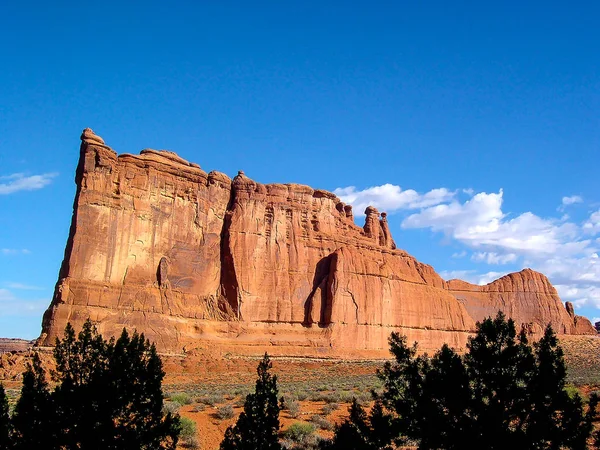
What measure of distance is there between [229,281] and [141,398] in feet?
171

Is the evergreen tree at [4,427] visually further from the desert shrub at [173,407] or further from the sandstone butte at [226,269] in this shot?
the sandstone butte at [226,269]

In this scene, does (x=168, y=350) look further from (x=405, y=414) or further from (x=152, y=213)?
(x=405, y=414)

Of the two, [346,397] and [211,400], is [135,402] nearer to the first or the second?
[211,400]

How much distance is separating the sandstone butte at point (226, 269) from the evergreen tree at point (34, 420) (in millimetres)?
38250

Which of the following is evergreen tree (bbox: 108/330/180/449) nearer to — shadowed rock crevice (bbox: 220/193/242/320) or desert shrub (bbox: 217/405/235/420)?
desert shrub (bbox: 217/405/235/420)

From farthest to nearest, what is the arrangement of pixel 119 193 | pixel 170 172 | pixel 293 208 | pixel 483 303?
pixel 483 303
pixel 293 208
pixel 170 172
pixel 119 193

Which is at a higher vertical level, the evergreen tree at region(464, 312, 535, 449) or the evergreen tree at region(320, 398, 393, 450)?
the evergreen tree at region(464, 312, 535, 449)

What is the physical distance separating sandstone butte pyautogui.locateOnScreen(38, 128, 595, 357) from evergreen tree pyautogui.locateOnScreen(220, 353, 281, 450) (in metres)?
40.3

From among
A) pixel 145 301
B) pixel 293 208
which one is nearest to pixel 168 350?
pixel 145 301

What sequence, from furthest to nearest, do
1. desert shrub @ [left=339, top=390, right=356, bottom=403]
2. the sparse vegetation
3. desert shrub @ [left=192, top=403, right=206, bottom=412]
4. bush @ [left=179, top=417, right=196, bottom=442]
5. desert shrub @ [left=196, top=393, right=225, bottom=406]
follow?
desert shrub @ [left=339, top=390, right=356, bottom=403] → desert shrub @ [left=196, top=393, right=225, bottom=406] → desert shrub @ [left=192, top=403, right=206, bottom=412] → bush @ [left=179, top=417, right=196, bottom=442] → the sparse vegetation

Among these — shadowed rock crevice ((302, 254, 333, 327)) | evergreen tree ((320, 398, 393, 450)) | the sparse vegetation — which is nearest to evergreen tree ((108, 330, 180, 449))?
evergreen tree ((320, 398, 393, 450))

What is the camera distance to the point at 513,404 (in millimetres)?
12102

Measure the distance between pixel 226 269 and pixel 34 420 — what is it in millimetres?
52629

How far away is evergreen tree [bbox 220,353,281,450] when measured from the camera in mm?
12922
